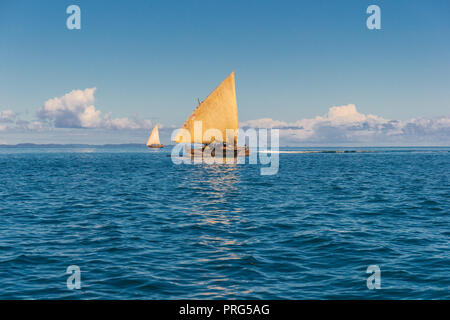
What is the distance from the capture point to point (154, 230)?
59.4ft

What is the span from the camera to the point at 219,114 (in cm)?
7731

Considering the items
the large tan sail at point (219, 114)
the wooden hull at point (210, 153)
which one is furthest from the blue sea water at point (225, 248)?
the wooden hull at point (210, 153)

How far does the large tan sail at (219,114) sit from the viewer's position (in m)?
74.1

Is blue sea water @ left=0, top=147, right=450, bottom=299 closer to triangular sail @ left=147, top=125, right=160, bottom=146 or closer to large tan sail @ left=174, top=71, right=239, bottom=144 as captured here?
large tan sail @ left=174, top=71, right=239, bottom=144

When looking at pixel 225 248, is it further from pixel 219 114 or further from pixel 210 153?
pixel 210 153

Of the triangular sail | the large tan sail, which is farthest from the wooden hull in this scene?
the triangular sail

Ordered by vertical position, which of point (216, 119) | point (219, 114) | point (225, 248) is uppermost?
point (219, 114)

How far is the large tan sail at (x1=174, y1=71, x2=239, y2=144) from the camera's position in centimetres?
7412

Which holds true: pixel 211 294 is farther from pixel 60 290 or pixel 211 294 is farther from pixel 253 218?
pixel 253 218

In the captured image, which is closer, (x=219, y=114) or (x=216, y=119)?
(x=219, y=114)

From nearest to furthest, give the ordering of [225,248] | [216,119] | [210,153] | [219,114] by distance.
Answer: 1. [225,248]
2. [219,114]
3. [216,119]
4. [210,153]

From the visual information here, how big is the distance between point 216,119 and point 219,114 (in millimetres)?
1627

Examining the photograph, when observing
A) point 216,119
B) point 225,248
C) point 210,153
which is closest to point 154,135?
point 210,153
